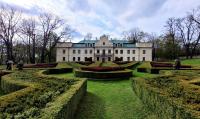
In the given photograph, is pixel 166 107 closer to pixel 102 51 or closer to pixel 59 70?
pixel 59 70

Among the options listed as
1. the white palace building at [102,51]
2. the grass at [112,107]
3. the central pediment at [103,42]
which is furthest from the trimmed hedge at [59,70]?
the central pediment at [103,42]

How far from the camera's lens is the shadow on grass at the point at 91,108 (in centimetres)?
693

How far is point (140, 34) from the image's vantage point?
6656 centimetres

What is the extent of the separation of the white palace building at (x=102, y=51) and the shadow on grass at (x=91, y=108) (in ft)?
154

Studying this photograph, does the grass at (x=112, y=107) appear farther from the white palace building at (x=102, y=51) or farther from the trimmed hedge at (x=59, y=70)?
the white palace building at (x=102, y=51)

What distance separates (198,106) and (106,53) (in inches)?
2048

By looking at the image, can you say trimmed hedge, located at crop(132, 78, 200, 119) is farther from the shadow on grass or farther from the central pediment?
the central pediment

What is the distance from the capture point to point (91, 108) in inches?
309

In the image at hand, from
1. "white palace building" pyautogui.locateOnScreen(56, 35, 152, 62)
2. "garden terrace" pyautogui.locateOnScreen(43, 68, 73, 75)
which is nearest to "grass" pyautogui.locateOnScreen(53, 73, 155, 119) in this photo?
"garden terrace" pyautogui.locateOnScreen(43, 68, 73, 75)

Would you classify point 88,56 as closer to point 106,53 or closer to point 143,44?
point 106,53

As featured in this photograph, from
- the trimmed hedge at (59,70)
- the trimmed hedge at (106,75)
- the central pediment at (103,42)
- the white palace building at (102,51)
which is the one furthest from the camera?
the central pediment at (103,42)

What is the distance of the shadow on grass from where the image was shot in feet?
22.7

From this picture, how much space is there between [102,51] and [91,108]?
160 ft

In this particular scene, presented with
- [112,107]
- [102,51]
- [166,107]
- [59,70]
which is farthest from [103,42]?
[166,107]
